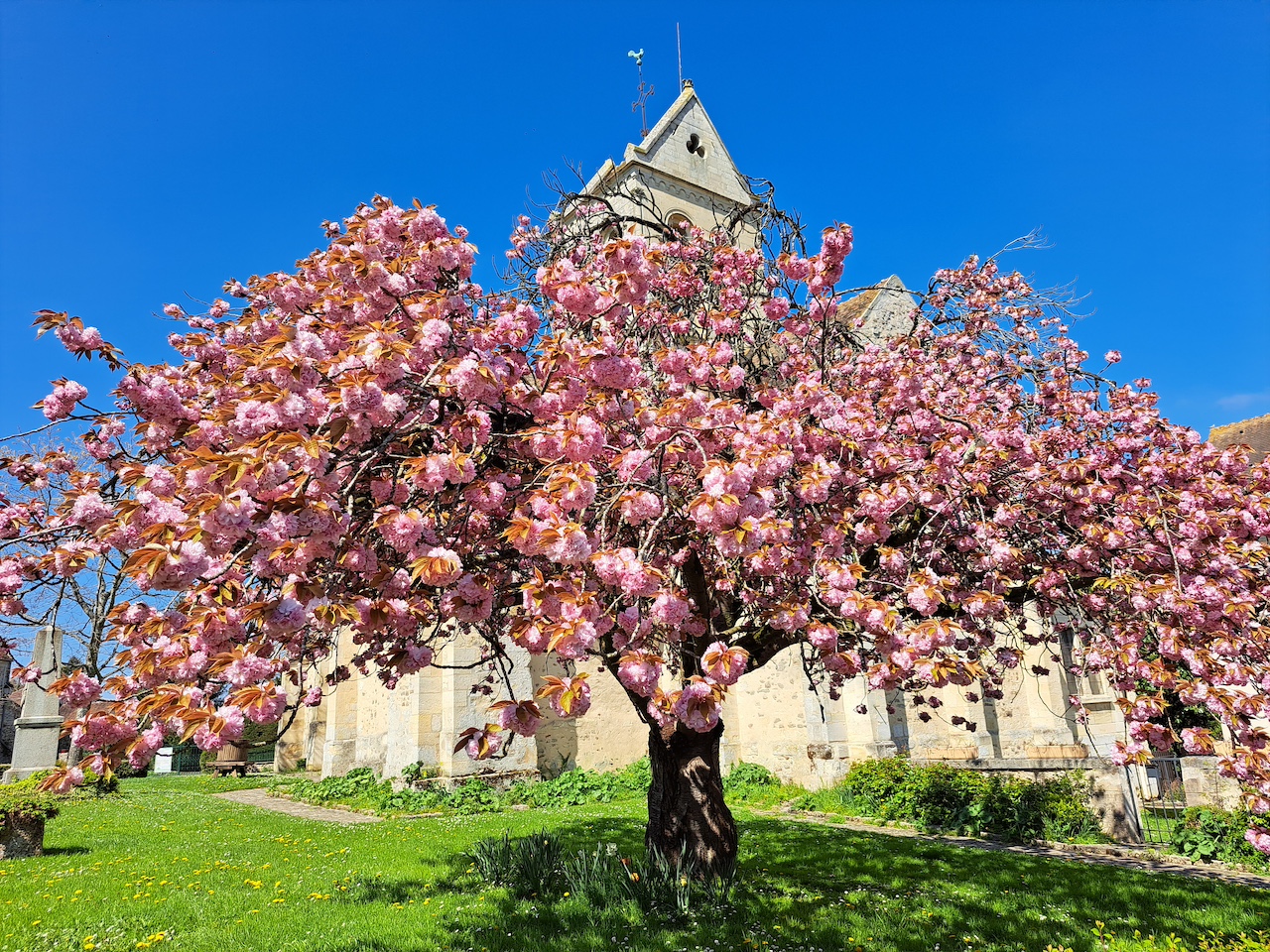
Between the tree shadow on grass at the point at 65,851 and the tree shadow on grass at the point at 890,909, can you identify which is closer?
the tree shadow on grass at the point at 890,909

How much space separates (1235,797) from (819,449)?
9.16 meters

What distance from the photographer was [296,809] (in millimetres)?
13672

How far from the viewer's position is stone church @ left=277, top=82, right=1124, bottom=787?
1365 cm

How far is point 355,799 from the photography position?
45.4 ft

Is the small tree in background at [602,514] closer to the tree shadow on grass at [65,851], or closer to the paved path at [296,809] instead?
the tree shadow on grass at [65,851]

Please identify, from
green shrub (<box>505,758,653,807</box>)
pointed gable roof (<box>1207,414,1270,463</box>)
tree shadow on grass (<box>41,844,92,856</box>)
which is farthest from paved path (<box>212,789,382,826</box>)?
pointed gable roof (<box>1207,414,1270,463</box>)

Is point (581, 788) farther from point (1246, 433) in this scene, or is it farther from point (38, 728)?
point (1246, 433)

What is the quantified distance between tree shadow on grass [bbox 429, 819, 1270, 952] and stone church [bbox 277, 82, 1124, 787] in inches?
195

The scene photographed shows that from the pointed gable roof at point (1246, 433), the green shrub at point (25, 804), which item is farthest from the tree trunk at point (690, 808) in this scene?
the pointed gable roof at point (1246, 433)

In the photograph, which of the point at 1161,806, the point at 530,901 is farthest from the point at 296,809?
the point at 1161,806

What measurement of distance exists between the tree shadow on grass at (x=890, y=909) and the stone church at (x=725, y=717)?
495 centimetres

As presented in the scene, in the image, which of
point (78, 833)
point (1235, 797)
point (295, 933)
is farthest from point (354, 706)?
point (1235, 797)

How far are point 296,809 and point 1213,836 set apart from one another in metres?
14.7

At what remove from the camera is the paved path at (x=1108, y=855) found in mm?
8195
